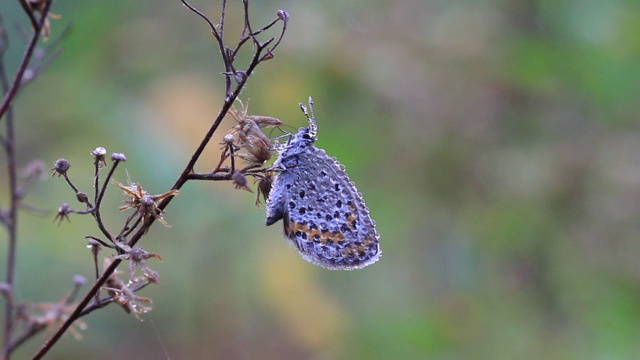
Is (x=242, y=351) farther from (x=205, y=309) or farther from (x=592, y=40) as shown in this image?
(x=592, y=40)

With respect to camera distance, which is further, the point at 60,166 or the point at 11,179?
the point at 11,179

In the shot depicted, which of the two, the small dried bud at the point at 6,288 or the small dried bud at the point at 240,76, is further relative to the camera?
the small dried bud at the point at 6,288

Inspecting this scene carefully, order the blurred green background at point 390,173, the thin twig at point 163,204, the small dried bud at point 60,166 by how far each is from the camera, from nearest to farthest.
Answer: the thin twig at point 163,204 < the small dried bud at point 60,166 < the blurred green background at point 390,173

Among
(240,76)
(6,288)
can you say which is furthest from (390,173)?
(240,76)

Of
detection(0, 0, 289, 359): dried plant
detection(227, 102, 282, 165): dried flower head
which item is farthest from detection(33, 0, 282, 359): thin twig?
detection(227, 102, 282, 165): dried flower head

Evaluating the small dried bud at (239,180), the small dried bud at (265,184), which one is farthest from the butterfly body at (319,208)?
the small dried bud at (239,180)

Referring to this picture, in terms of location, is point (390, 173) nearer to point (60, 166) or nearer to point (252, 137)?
point (252, 137)

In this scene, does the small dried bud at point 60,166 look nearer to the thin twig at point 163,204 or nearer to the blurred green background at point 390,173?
the thin twig at point 163,204

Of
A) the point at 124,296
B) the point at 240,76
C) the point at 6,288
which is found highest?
the point at 240,76

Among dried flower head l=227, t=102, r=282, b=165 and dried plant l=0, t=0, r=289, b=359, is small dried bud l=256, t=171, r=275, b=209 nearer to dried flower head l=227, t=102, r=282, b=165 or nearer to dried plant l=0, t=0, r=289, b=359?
dried plant l=0, t=0, r=289, b=359

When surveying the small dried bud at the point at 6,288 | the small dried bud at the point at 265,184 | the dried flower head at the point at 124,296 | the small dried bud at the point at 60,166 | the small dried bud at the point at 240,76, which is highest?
the small dried bud at the point at 265,184
